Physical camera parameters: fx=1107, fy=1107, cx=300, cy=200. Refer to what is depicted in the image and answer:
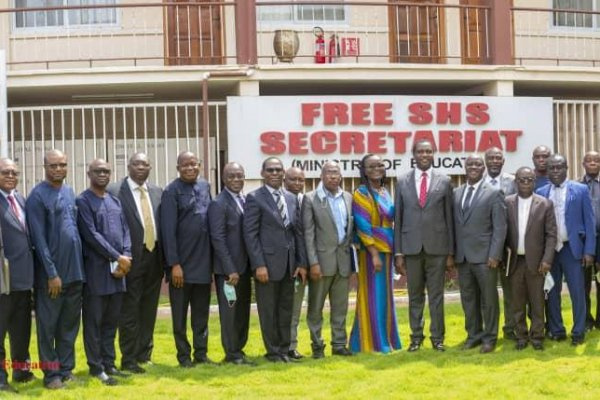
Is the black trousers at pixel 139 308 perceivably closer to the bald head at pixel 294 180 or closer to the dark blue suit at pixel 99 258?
the dark blue suit at pixel 99 258

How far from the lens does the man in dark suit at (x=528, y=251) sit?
9938 mm

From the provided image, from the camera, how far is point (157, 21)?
1723cm

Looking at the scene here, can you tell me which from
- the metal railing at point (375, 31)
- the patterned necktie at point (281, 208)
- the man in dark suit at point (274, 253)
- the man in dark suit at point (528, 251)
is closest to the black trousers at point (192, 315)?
the man in dark suit at point (274, 253)

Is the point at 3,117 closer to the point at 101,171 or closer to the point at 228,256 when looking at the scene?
the point at 101,171

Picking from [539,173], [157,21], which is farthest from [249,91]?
[539,173]

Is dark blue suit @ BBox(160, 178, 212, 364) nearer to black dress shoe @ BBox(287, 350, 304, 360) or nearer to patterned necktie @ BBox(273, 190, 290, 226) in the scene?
patterned necktie @ BBox(273, 190, 290, 226)

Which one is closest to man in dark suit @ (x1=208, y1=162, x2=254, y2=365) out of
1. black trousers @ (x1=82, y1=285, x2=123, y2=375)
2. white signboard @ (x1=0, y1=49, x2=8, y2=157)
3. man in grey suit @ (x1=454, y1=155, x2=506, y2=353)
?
black trousers @ (x1=82, y1=285, x2=123, y2=375)

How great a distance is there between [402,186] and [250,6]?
5.64 meters

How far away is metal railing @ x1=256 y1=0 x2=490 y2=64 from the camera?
1711cm

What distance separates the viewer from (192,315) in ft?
32.3

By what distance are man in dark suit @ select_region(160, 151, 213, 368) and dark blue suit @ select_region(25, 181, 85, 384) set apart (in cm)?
95

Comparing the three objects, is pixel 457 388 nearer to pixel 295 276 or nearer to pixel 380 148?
pixel 295 276

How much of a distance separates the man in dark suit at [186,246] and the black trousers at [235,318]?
154mm

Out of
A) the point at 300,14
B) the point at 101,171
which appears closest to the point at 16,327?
the point at 101,171
